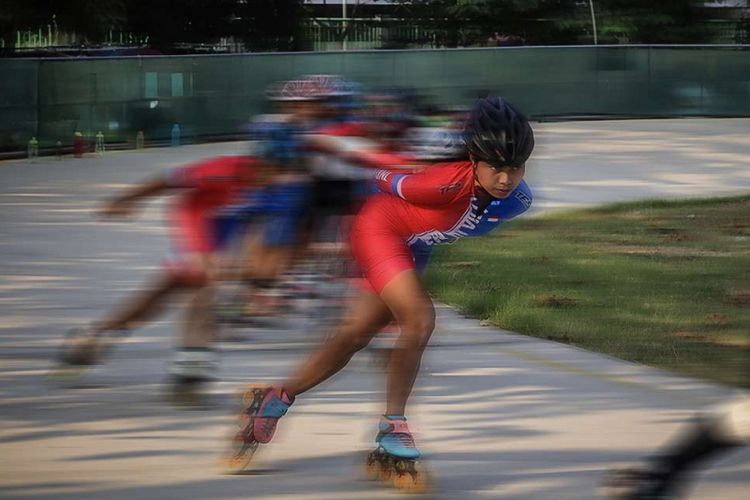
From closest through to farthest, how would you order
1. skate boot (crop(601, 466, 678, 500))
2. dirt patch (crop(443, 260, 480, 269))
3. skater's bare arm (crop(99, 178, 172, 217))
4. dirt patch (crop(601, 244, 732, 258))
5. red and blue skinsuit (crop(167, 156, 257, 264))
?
skate boot (crop(601, 466, 678, 500)), red and blue skinsuit (crop(167, 156, 257, 264)), skater's bare arm (crop(99, 178, 172, 217)), dirt patch (crop(443, 260, 480, 269)), dirt patch (crop(601, 244, 732, 258))

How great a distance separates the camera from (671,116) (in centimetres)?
2614

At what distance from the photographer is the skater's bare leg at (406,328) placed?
4.95 meters

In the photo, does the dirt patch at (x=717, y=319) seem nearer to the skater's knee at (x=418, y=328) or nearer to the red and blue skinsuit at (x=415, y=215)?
the red and blue skinsuit at (x=415, y=215)

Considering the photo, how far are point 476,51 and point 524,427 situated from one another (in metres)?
18.9

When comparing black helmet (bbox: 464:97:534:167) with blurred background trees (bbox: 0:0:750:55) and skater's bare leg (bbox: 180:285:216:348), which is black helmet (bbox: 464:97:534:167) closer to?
skater's bare leg (bbox: 180:285:216:348)

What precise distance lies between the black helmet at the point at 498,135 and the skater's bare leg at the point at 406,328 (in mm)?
475

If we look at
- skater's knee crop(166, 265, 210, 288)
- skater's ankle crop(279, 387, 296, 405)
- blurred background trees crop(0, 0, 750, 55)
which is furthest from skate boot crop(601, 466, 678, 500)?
blurred background trees crop(0, 0, 750, 55)

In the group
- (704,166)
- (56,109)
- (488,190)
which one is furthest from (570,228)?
(56,109)

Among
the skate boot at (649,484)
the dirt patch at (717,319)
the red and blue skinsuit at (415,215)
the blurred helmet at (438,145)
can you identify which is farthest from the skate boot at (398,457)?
the dirt patch at (717,319)

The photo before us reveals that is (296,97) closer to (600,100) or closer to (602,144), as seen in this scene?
(602,144)

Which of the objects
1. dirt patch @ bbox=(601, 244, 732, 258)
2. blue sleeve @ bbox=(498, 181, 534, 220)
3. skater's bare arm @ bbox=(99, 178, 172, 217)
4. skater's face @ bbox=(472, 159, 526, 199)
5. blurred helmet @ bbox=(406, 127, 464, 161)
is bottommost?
dirt patch @ bbox=(601, 244, 732, 258)

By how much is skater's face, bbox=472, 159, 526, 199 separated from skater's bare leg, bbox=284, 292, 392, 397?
55 centimetres

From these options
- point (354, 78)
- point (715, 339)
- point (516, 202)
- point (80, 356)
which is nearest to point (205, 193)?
point (80, 356)

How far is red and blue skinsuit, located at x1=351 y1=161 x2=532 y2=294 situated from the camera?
16.5 ft
